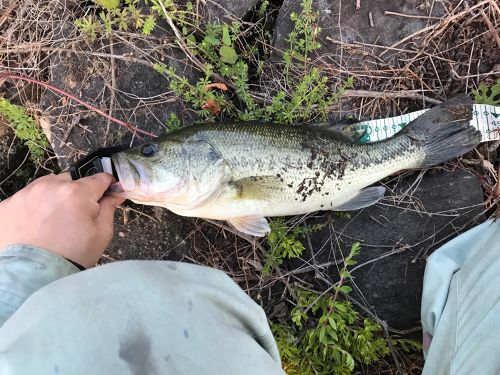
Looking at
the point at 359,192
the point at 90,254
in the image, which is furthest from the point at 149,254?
the point at 359,192

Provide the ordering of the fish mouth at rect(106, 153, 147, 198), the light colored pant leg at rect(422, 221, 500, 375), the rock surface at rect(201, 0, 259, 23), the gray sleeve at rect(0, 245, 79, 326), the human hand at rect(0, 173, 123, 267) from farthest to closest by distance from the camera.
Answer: the rock surface at rect(201, 0, 259, 23) → the fish mouth at rect(106, 153, 147, 198) → the light colored pant leg at rect(422, 221, 500, 375) → the human hand at rect(0, 173, 123, 267) → the gray sleeve at rect(0, 245, 79, 326)

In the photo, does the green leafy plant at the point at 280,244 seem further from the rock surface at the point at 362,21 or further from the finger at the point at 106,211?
the rock surface at the point at 362,21

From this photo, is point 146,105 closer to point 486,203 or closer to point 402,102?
point 402,102

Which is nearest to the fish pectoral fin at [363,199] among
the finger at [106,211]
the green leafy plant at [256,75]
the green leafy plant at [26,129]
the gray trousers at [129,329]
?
the green leafy plant at [256,75]

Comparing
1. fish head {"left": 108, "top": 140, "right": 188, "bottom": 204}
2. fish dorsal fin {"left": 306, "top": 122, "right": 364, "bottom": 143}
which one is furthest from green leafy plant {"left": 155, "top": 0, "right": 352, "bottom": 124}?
fish head {"left": 108, "top": 140, "right": 188, "bottom": 204}

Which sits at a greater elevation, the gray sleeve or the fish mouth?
the gray sleeve

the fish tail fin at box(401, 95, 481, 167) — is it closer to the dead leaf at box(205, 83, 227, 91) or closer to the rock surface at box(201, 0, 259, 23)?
the dead leaf at box(205, 83, 227, 91)

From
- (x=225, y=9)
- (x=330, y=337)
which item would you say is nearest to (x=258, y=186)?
(x=330, y=337)
